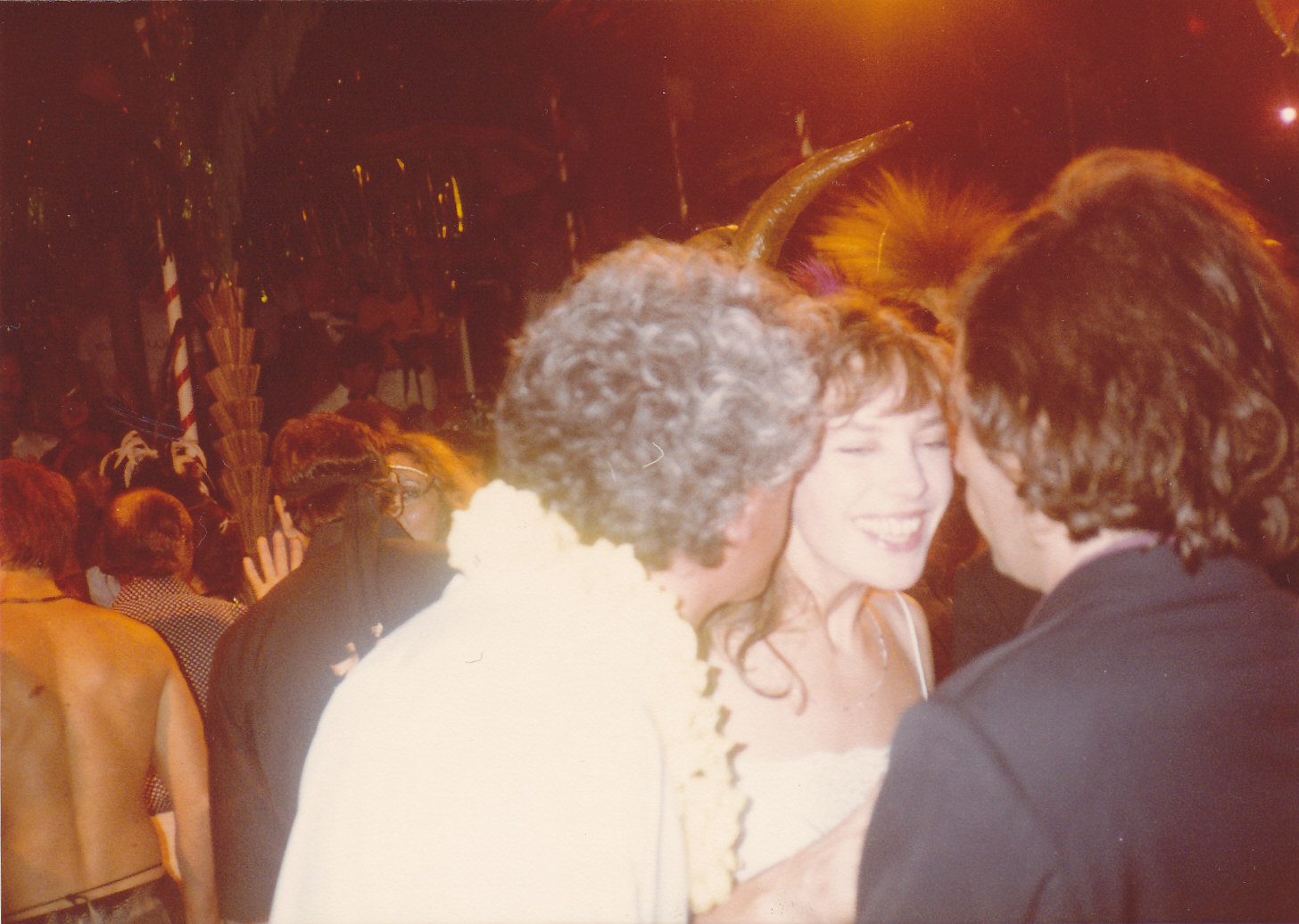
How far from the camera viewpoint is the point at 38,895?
2475mm

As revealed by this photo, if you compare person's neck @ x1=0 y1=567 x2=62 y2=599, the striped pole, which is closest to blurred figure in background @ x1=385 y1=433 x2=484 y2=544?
person's neck @ x1=0 y1=567 x2=62 y2=599

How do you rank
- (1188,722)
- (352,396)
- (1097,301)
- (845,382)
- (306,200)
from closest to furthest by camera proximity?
(1188,722)
(1097,301)
(845,382)
(306,200)
(352,396)

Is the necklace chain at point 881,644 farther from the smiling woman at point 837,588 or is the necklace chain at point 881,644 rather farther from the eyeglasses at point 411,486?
the eyeglasses at point 411,486

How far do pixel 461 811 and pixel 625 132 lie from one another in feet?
19.3

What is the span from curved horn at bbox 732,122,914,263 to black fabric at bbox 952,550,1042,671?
0.88 m

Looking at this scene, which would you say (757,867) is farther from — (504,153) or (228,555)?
(504,153)

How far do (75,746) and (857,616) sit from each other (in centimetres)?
240

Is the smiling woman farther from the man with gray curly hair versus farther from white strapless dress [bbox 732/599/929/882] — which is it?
the man with gray curly hair

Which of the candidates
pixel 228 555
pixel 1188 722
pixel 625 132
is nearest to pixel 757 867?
pixel 1188 722

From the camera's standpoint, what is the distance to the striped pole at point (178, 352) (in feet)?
16.6

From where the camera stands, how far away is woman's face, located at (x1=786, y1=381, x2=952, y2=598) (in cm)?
172

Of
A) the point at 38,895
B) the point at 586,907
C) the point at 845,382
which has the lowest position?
the point at 38,895

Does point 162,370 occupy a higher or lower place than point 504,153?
lower

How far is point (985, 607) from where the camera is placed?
6.43ft
